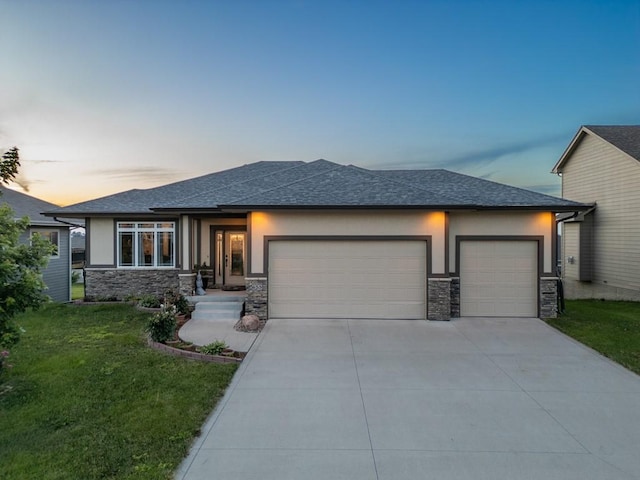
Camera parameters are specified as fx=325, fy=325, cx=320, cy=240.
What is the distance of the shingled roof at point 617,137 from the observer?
12500 millimetres

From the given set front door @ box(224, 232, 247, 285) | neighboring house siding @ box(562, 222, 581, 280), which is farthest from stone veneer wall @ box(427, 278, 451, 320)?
neighboring house siding @ box(562, 222, 581, 280)

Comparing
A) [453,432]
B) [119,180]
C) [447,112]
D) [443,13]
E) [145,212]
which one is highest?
[443,13]

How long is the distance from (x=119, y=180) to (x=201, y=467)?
20.9 m

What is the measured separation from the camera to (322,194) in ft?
30.1

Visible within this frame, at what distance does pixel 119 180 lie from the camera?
Result: 19.9m

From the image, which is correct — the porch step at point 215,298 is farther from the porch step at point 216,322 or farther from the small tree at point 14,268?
the small tree at point 14,268

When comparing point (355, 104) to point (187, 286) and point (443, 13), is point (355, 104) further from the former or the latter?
point (187, 286)

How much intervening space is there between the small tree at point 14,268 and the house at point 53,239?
12.5m

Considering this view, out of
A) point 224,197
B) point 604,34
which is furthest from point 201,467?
point 604,34

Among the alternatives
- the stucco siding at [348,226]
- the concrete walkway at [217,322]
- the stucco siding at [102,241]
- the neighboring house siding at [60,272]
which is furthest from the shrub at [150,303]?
the neighboring house siding at [60,272]

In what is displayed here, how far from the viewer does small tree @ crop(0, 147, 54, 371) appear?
4.13 m

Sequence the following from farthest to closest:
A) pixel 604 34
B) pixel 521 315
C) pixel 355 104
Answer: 1. pixel 355 104
2. pixel 604 34
3. pixel 521 315

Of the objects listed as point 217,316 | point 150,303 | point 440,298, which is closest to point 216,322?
point 217,316

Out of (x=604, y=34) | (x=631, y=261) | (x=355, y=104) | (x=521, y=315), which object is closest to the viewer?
(x=521, y=315)
